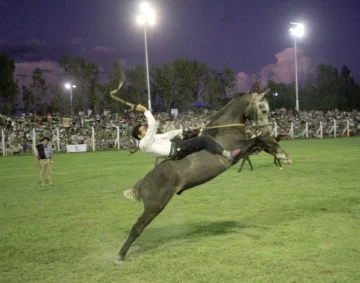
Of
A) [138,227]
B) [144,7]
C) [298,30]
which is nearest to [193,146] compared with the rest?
[138,227]

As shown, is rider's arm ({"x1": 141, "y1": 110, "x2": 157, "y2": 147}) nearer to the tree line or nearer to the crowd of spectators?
the crowd of spectators

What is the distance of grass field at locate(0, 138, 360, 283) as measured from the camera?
599cm

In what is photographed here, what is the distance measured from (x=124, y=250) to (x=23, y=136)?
3492cm

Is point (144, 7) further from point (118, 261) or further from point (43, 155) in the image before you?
point (118, 261)

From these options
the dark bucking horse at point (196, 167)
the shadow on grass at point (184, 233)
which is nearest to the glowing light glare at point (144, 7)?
the shadow on grass at point (184, 233)

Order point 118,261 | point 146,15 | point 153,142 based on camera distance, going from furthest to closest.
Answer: point 146,15 → point 153,142 → point 118,261

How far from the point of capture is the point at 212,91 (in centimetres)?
6253

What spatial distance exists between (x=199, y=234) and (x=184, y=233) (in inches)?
13.8

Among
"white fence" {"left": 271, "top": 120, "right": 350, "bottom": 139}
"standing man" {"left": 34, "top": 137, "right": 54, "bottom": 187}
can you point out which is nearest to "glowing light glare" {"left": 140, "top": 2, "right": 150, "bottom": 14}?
"white fence" {"left": 271, "top": 120, "right": 350, "bottom": 139}

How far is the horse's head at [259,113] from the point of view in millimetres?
7629

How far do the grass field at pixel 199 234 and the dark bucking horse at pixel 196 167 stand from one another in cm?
80

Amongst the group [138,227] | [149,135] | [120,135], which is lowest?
[138,227]

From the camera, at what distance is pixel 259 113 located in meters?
7.63

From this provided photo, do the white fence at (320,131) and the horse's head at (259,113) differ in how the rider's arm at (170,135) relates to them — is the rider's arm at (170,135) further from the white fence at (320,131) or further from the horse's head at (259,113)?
the white fence at (320,131)
